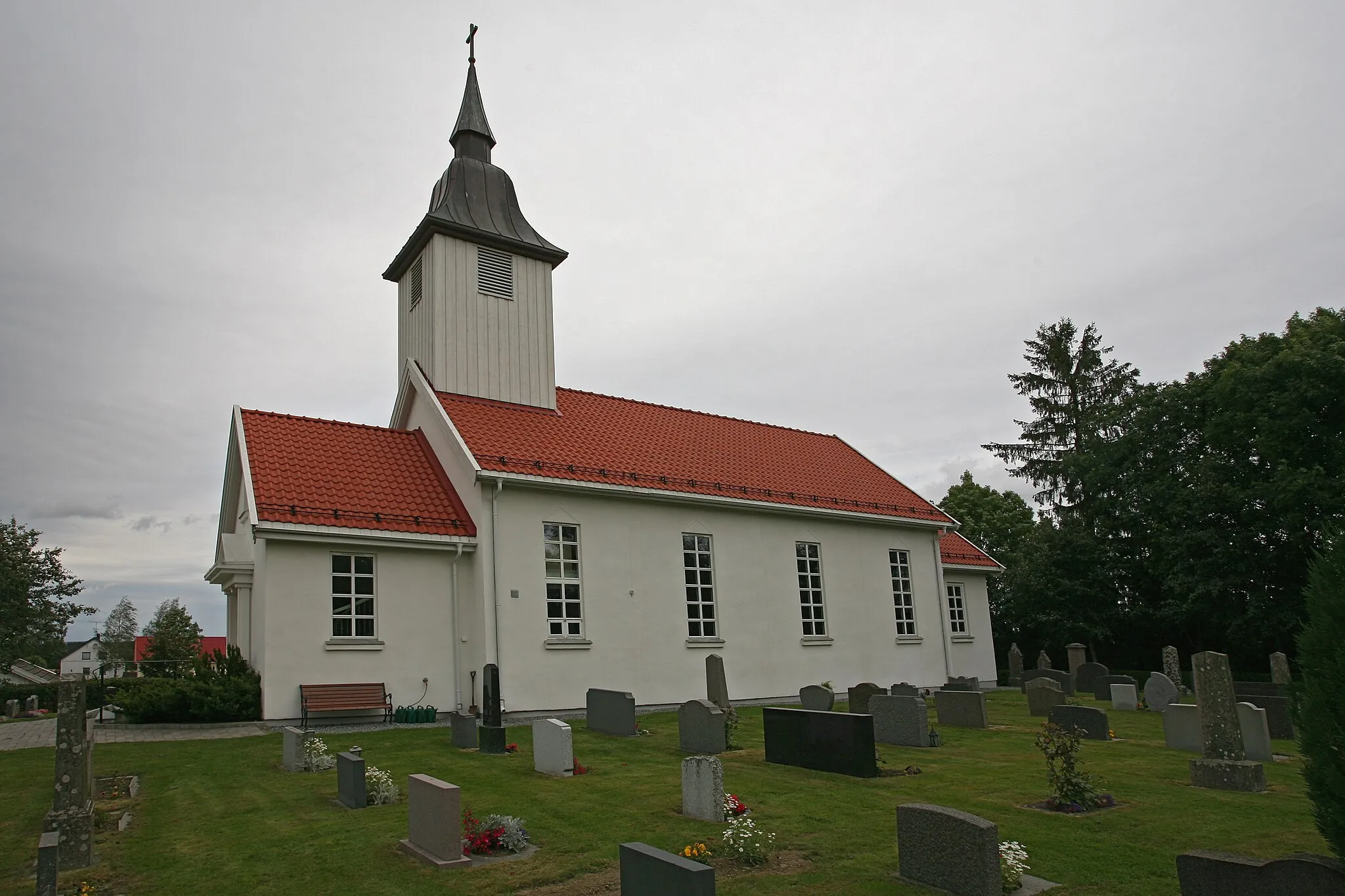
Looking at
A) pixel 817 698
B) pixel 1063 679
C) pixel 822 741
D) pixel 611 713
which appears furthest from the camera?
pixel 1063 679

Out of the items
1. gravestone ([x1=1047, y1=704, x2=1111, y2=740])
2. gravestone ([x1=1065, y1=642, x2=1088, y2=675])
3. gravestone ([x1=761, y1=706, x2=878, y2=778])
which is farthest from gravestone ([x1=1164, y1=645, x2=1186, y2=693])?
gravestone ([x1=761, y1=706, x2=878, y2=778])

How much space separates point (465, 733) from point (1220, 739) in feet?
32.7

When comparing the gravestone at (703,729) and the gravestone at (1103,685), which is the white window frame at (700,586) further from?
the gravestone at (1103,685)

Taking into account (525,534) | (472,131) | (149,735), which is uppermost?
(472,131)

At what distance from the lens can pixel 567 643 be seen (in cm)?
1811

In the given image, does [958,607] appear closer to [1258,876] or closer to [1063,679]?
[1063,679]

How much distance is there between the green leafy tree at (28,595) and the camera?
1599 inches

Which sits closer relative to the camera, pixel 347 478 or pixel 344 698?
pixel 344 698

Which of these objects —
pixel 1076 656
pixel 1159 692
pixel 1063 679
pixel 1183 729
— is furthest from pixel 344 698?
pixel 1076 656

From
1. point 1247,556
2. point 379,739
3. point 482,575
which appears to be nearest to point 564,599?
point 482,575

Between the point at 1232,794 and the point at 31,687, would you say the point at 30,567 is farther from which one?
the point at 1232,794

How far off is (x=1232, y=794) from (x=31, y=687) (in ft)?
132

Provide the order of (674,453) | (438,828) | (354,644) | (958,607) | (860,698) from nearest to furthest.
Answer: (438,828) → (354,644) → (860,698) → (674,453) → (958,607)

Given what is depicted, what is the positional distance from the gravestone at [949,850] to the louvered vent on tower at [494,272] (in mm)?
17467
